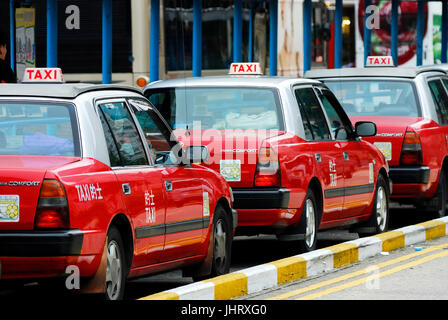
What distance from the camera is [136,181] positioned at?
8141 mm

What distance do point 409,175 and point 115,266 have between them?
6725 mm

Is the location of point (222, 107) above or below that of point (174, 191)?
above

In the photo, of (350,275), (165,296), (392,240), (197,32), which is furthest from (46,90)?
(197,32)

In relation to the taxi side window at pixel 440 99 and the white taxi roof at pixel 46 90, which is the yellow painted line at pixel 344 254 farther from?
the taxi side window at pixel 440 99

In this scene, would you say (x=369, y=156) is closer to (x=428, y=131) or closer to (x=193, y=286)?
(x=428, y=131)

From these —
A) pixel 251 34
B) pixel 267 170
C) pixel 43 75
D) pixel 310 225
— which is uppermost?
pixel 251 34

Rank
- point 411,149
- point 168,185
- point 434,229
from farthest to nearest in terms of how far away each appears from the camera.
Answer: point 411,149, point 434,229, point 168,185

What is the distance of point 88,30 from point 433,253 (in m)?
14.7

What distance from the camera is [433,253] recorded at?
38.0 feet

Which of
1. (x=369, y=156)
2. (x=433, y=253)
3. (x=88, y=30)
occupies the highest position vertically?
(x=88, y=30)

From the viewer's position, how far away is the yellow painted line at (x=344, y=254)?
10.6 meters

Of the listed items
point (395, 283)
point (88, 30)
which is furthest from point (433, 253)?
point (88, 30)

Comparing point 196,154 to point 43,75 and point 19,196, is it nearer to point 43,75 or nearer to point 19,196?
point 43,75

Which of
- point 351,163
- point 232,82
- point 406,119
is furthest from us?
point 406,119
